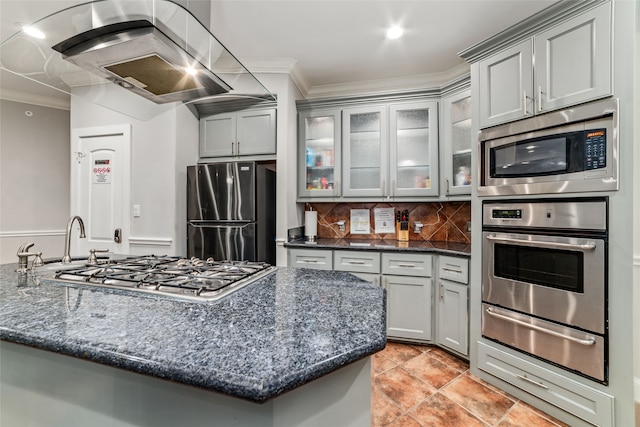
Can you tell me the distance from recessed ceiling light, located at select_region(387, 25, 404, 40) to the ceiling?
45 mm

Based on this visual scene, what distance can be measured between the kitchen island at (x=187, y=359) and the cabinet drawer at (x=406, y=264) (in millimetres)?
1575

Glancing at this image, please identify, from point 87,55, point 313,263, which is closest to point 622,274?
point 313,263

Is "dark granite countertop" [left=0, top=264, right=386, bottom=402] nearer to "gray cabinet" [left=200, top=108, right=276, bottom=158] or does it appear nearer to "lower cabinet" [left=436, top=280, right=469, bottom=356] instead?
"lower cabinet" [left=436, top=280, right=469, bottom=356]

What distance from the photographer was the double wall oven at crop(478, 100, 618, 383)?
1484mm

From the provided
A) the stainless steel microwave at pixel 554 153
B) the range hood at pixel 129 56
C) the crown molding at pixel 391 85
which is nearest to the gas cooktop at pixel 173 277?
the range hood at pixel 129 56

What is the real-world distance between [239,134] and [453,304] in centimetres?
255

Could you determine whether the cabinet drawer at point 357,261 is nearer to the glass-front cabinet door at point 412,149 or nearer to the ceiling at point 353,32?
the glass-front cabinet door at point 412,149

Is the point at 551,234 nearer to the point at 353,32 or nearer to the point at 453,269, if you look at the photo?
the point at 453,269

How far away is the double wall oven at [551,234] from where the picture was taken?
4.87ft

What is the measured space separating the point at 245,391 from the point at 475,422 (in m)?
1.74

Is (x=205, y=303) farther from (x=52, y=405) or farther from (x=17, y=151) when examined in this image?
(x=17, y=151)

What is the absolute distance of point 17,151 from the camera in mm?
3459

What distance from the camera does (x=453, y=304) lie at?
7.52 ft

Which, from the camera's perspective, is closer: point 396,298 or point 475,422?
point 475,422
